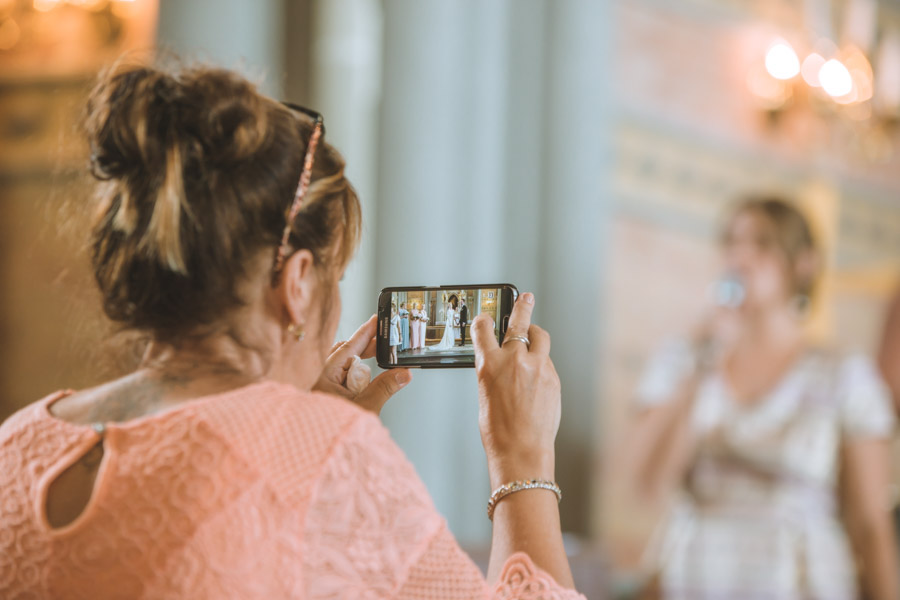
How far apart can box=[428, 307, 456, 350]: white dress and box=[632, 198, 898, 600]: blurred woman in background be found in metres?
1.88

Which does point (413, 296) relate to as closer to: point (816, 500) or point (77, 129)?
point (77, 129)

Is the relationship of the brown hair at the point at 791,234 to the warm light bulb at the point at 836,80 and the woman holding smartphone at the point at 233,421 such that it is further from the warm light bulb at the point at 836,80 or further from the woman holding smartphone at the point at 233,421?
the woman holding smartphone at the point at 233,421

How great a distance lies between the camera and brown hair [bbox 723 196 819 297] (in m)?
2.73

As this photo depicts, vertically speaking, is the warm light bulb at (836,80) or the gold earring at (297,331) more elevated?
the warm light bulb at (836,80)

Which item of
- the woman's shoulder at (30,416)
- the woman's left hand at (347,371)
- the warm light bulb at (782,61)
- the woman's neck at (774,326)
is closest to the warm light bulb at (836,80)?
the warm light bulb at (782,61)

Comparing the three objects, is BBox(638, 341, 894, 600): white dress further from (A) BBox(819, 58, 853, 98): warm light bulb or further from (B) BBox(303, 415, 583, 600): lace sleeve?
(A) BBox(819, 58, 853, 98): warm light bulb

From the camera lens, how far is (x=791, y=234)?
8.94 feet

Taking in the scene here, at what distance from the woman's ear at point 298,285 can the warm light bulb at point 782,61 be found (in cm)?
409

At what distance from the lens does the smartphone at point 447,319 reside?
0.99 meters

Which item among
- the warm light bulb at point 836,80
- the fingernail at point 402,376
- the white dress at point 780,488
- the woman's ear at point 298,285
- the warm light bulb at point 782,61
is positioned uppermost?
the warm light bulb at point 782,61

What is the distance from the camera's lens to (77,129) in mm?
956

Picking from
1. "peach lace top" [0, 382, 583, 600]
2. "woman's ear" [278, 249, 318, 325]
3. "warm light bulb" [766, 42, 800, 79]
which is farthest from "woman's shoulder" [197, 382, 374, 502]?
"warm light bulb" [766, 42, 800, 79]

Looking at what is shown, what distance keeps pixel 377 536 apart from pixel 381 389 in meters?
0.27

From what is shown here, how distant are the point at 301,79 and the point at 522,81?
1.02m
